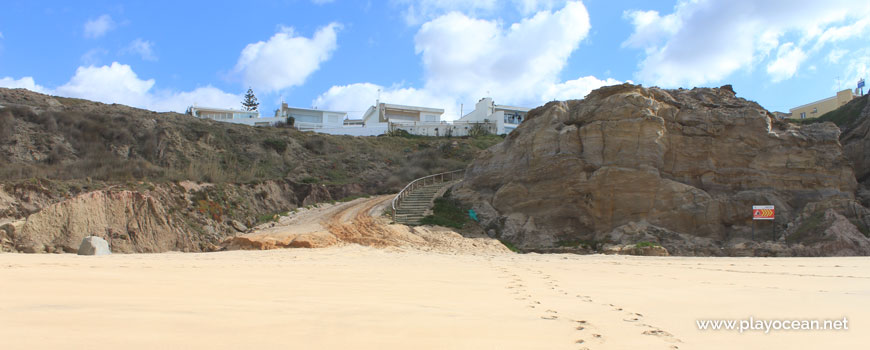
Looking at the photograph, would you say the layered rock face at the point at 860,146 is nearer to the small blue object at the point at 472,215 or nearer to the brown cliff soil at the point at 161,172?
the small blue object at the point at 472,215

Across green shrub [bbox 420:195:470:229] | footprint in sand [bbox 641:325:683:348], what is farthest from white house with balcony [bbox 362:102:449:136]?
footprint in sand [bbox 641:325:683:348]

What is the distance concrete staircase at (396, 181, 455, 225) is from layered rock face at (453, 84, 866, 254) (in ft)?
9.90

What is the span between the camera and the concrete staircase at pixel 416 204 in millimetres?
22859

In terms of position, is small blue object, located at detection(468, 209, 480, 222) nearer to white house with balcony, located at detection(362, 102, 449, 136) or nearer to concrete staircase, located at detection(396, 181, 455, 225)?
concrete staircase, located at detection(396, 181, 455, 225)

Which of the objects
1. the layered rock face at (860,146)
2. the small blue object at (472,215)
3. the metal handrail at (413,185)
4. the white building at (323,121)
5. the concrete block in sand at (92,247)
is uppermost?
the white building at (323,121)

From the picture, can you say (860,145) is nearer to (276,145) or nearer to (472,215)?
(472,215)

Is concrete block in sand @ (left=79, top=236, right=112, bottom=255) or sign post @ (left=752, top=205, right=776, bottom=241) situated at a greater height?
sign post @ (left=752, top=205, right=776, bottom=241)

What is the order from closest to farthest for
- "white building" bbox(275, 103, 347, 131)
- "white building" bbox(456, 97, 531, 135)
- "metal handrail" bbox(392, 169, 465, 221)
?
1. "metal handrail" bbox(392, 169, 465, 221)
2. "white building" bbox(456, 97, 531, 135)
3. "white building" bbox(275, 103, 347, 131)

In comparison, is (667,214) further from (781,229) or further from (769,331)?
(769,331)

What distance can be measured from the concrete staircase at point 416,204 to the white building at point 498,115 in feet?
95.9

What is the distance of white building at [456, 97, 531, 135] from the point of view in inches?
2269

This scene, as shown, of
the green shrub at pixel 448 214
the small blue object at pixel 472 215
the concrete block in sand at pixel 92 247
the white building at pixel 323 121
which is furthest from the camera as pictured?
the white building at pixel 323 121

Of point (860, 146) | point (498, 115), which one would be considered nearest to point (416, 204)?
point (860, 146)

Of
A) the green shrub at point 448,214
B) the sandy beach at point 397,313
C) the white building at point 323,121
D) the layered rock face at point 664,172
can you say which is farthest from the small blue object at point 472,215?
the white building at point 323,121
